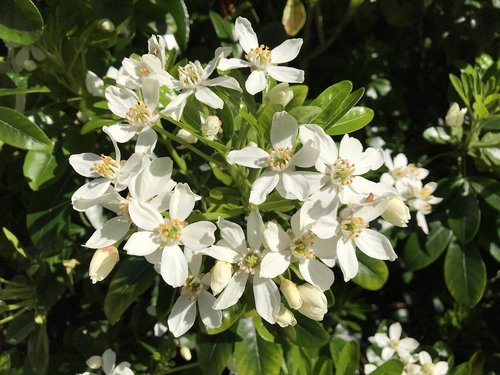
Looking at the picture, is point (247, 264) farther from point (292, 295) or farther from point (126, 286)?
point (126, 286)

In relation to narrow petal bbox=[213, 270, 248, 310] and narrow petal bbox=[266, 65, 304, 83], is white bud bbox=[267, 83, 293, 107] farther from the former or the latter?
narrow petal bbox=[213, 270, 248, 310]

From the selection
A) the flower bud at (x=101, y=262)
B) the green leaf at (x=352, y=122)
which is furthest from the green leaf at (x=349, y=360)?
the flower bud at (x=101, y=262)

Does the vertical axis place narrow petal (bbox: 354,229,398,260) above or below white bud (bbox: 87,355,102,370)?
above

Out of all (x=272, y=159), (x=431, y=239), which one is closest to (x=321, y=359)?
(x=431, y=239)

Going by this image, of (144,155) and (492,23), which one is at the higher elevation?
(492,23)

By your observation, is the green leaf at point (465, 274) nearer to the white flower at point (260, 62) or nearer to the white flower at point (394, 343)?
the white flower at point (394, 343)

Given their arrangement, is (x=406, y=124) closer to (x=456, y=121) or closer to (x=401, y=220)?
(x=456, y=121)

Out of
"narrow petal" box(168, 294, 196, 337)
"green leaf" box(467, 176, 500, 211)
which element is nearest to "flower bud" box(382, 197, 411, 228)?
"narrow petal" box(168, 294, 196, 337)
